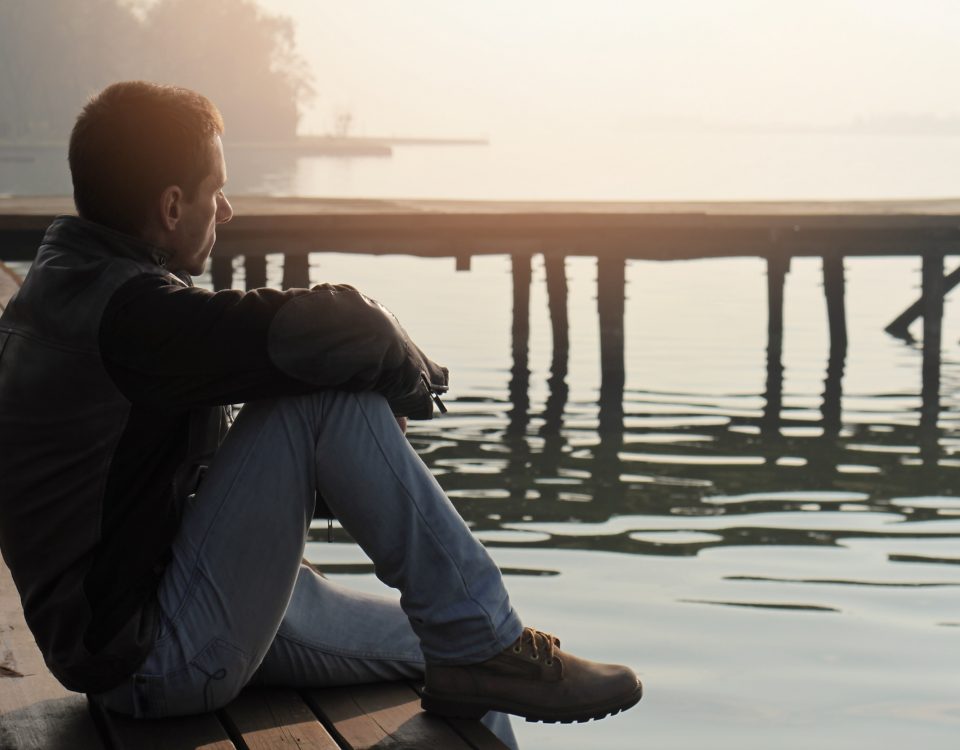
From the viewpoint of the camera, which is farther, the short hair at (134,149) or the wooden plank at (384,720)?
the wooden plank at (384,720)

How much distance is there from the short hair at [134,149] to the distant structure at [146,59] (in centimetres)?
7831

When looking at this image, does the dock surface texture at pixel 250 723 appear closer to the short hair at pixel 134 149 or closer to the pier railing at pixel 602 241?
Result: the short hair at pixel 134 149

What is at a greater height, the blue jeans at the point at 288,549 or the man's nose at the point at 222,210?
the man's nose at the point at 222,210

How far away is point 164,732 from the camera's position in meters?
2.48

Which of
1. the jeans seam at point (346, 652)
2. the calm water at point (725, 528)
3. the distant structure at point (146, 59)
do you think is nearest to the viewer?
the jeans seam at point (346, 652)

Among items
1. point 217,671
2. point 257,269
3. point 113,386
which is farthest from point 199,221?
point 257,269

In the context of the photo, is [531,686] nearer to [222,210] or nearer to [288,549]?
[288,549]

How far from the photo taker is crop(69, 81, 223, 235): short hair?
2328 mm

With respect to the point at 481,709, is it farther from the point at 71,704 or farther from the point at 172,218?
the point at 172,218

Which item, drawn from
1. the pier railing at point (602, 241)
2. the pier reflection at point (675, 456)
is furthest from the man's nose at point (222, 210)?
the pier railing at point (602, 241)

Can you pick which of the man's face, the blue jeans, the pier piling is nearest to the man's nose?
the man's face

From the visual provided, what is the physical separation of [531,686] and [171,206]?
105cm

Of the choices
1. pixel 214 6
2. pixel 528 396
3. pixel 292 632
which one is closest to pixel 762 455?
pixel 528 396

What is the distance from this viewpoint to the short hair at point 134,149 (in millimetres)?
2328
